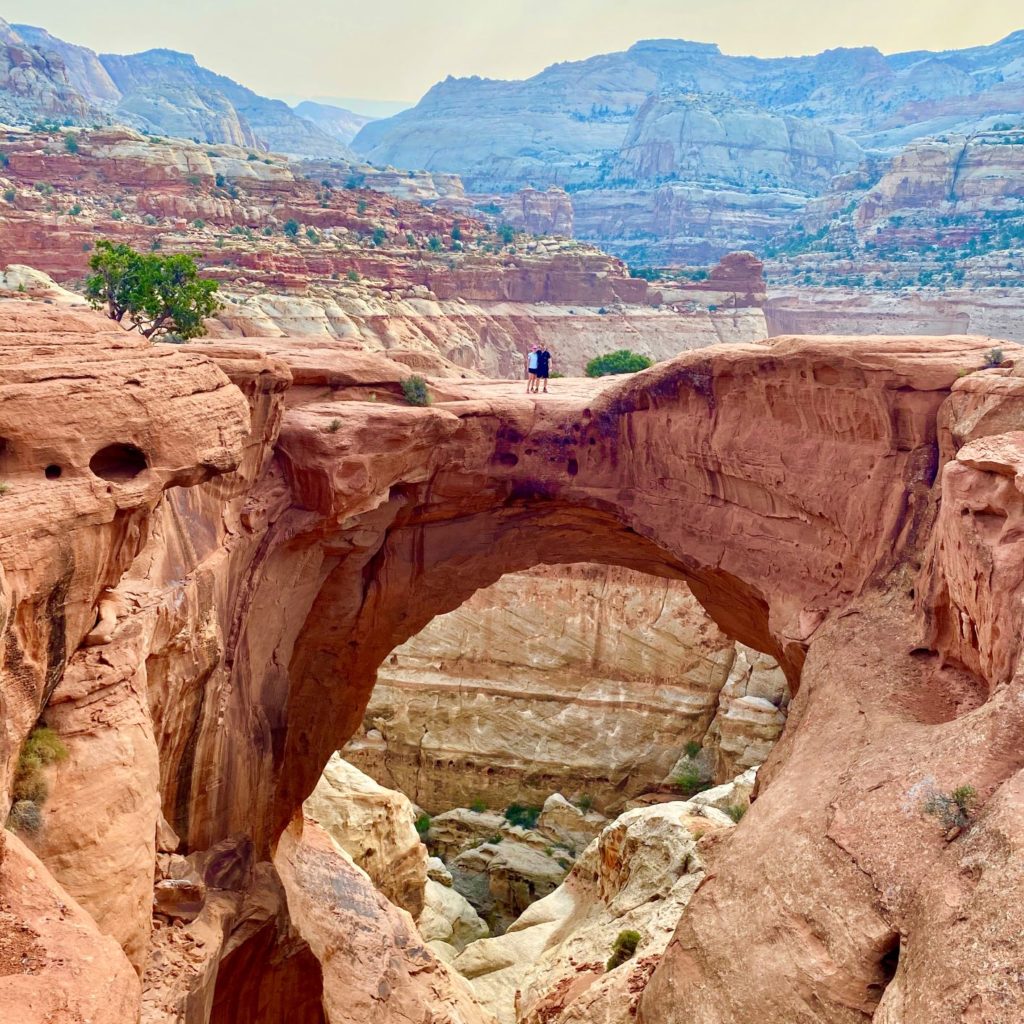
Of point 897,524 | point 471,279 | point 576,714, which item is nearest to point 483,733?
point 576,714

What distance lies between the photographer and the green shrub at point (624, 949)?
20125mm

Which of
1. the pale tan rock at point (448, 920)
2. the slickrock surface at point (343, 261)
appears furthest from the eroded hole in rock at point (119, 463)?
the slickrock surface at point (343, 261)

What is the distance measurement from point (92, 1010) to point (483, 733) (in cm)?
3187

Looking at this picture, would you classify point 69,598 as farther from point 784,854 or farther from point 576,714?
point 576,714

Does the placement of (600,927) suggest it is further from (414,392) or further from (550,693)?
(550,693)

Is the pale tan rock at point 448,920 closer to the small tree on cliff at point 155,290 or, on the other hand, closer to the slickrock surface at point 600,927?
the slickrock surface at point 600,927

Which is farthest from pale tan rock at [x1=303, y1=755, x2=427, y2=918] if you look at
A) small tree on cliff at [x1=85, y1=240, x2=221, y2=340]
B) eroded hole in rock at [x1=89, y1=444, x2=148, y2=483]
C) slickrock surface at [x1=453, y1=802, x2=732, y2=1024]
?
small tree on cliff at [x1=85, y1=240, x2=221, y2=340]

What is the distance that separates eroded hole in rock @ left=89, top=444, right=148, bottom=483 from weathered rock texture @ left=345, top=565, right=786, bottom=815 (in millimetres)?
28930

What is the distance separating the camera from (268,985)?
20.5 metres

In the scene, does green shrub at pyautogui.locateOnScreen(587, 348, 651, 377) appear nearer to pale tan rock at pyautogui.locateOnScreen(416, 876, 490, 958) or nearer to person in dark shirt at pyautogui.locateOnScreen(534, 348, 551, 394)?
pale tan rock at pyautogui.locateOnScreen(416, 876, 490, 958)

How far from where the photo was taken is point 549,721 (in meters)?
40.4

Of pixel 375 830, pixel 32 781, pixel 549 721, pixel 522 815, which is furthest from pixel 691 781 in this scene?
pixel 32 781

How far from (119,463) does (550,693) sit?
2956 cm

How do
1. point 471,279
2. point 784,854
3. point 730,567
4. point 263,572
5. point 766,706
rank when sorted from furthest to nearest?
point 471,279
point 766,706
point 730,567
point 263,572
point 784,854
